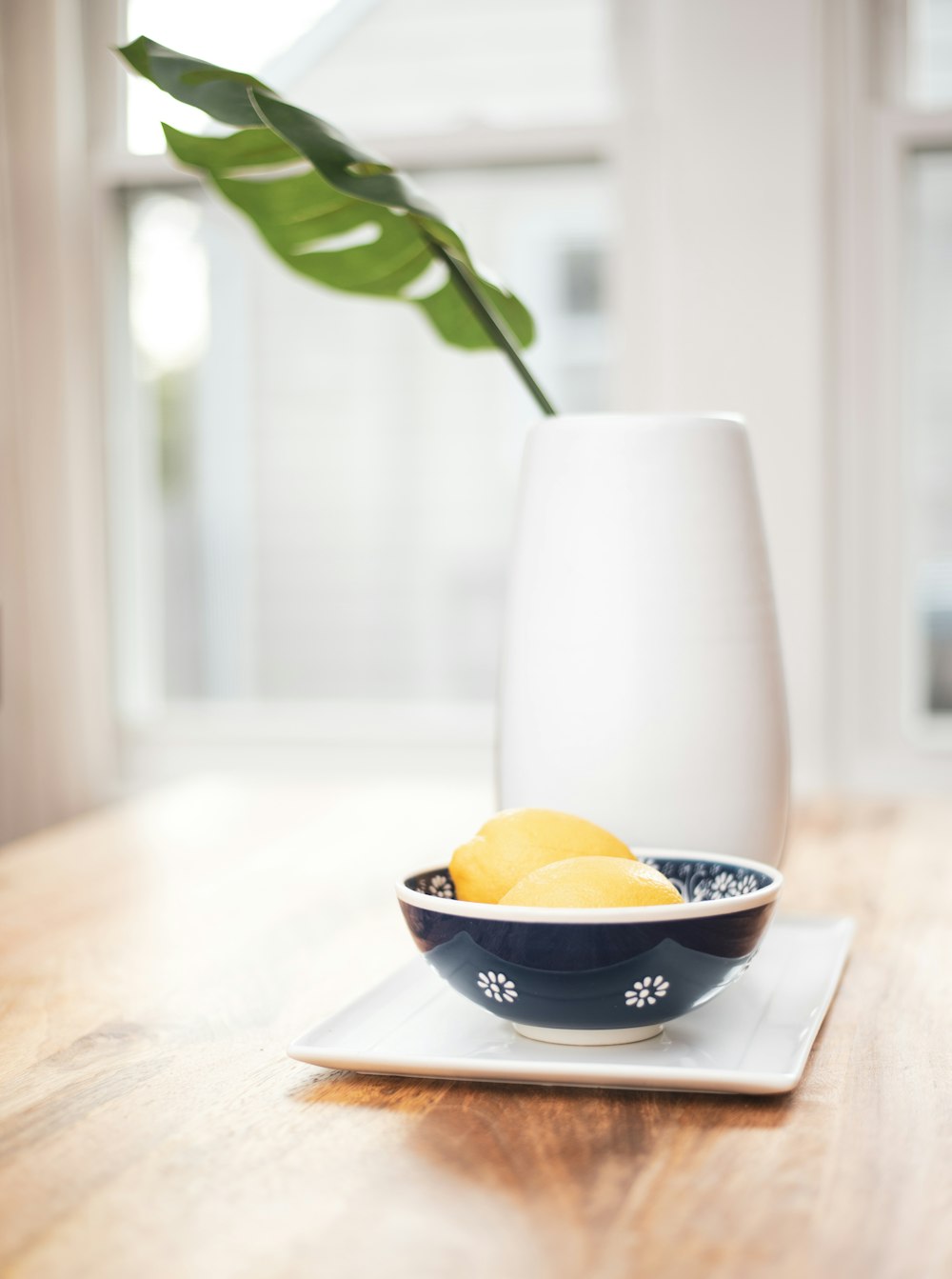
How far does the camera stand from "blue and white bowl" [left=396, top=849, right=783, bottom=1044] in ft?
1.83

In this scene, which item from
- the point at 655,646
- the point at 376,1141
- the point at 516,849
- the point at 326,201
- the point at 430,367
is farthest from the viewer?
the point at 430,367

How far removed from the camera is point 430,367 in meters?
2.37

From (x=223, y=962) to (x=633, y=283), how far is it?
1.49 metres

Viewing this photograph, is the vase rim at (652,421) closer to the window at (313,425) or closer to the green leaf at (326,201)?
the green leaf at (326,201)

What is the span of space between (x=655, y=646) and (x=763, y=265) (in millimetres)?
1290

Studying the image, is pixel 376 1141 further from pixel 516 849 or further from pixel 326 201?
pixel 326 201

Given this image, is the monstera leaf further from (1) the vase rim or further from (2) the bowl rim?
(2) the bowl rim

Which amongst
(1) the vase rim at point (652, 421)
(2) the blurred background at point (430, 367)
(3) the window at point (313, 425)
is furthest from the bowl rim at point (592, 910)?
(3) the window at point (313, 425)

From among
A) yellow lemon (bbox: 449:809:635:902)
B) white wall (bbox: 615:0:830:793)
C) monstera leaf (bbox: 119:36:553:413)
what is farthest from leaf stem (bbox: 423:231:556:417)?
white wall (bbox: 615:0:830:793)

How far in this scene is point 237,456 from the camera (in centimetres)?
244

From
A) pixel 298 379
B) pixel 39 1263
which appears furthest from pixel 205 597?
pixel 39 1263

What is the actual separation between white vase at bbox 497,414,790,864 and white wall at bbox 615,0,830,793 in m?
1.13

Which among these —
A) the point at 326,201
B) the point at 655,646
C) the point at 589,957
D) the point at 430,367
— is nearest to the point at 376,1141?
the point at 589,957

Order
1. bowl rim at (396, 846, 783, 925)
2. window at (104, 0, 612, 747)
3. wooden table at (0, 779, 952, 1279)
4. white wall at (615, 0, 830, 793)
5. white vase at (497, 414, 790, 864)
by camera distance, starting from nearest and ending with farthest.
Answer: wooden table at (0, 779, 952, 1279) < bowl rim at (396, 846, 783, 925) < white vase at (497, 414, 790, 864) < white wall at (615, 0, 830, 793) < window at (104, 0, 612, 747)
